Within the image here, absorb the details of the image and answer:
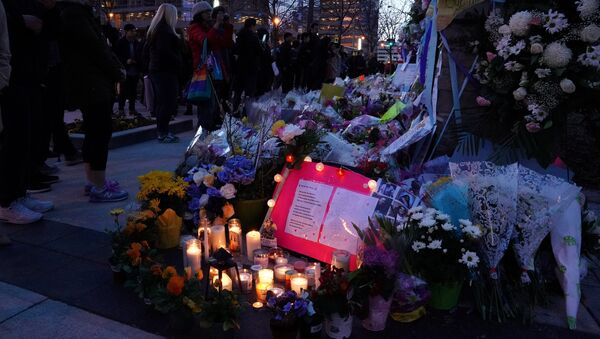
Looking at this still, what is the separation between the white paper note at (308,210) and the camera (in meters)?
3.23

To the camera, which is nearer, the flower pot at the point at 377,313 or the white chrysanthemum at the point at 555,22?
the flower pot at the point at 377,313

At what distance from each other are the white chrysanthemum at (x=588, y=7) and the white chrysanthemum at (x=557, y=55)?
0.21m

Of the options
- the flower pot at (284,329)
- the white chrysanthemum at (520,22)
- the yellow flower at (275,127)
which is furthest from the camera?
the yellow flower at (275,127)

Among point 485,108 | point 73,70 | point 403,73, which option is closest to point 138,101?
point 403,73

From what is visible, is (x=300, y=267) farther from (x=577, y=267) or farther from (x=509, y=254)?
(x=577, y=267)

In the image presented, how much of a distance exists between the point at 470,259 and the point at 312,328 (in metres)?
0.88

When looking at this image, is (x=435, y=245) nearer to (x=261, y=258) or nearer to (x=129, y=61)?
(x=261, y=258)

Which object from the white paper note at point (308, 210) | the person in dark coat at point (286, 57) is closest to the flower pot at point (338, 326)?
the white paper note at point (308, 210)

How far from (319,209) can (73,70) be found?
2323 millimetres

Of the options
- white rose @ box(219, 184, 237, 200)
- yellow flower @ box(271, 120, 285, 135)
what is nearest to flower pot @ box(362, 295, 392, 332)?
white rose @ box(219, 184, 237, 200)

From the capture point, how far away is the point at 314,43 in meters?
11.7

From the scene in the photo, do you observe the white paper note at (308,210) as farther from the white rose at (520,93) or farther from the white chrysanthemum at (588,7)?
the white chrysanthemum at (588,7)

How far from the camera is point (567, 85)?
2844 mm


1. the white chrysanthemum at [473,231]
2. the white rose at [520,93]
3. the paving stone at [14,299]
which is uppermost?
the white rose at [520,93]
